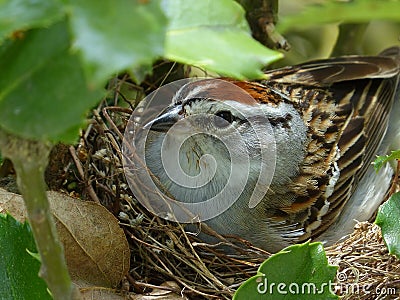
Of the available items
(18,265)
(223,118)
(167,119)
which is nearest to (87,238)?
(18,265)

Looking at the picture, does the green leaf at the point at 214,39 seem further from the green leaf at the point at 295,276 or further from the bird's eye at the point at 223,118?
the bird's eye at the point at 223,118

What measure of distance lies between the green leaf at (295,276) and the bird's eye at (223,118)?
2.96ft

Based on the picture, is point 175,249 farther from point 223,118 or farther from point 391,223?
point 391,223

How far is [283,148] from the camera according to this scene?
7.18 ft

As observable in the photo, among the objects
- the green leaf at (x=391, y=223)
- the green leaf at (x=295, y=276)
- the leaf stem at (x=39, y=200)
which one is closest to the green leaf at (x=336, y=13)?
the leaf stem at (x=39, y=200)

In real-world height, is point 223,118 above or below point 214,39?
below

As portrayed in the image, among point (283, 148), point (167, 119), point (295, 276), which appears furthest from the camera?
point (283, 148)

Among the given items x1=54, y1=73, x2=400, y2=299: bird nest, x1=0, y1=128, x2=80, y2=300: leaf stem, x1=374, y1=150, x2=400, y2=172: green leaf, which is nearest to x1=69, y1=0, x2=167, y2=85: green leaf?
x1=0, y1=128, x2=80, y2=300: leaf stem

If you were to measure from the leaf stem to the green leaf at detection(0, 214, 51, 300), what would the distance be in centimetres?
36

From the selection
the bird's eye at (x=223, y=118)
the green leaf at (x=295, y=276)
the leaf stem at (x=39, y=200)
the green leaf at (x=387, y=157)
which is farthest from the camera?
the bird's eye at (x=223, y=118)

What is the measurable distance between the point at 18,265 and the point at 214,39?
2.36ft

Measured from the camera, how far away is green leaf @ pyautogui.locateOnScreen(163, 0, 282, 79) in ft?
1.60

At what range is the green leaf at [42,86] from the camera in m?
0.48

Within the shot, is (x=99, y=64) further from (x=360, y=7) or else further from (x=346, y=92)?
(x=346, y=92)
